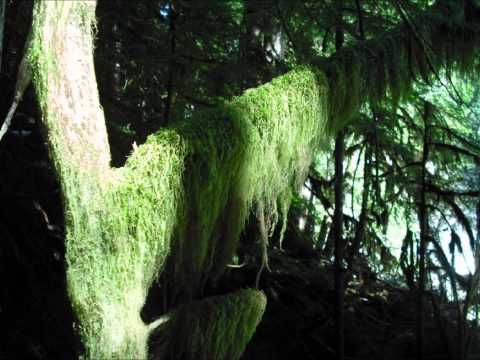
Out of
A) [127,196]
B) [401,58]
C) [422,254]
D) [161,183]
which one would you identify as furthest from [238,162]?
[422,254]

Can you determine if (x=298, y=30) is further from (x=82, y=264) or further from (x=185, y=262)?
(x=82, y=264)

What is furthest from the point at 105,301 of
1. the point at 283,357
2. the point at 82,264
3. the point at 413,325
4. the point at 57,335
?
the point at 413,325

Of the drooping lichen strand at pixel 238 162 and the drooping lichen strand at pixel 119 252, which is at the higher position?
the drooping lichen strand at pixel 238 162

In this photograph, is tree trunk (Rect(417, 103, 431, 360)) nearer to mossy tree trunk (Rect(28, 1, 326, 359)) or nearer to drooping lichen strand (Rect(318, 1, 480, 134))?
drooping lichen strand (Rect(318, 1, 480, 134))

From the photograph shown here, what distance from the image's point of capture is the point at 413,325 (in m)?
7.12

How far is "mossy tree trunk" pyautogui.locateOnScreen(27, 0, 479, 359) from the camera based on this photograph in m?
2.30

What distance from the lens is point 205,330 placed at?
8.87ft

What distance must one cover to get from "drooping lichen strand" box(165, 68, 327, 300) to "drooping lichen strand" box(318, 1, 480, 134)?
9.5 inches

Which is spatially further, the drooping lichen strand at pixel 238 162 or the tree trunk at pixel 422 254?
the tree trunk at pixel 422 254

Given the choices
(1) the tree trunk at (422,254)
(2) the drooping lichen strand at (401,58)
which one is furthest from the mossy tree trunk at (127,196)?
(1) the tree trunk at (422,254)

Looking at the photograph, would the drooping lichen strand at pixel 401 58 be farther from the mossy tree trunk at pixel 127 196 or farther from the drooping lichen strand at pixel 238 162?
the mossy tree trunk at pixel 127 196

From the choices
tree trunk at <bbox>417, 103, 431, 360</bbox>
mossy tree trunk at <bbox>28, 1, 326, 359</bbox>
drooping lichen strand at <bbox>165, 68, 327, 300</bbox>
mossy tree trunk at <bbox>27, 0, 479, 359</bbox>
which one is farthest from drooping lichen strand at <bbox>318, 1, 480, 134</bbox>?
tree trunk at <bbox>417, 103, 431, 360</bbox>

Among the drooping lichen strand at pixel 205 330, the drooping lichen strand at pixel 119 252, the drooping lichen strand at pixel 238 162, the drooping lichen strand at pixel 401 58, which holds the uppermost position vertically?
the drooping lichen strand at pixel 401 58

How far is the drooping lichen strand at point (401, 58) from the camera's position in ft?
11.6
